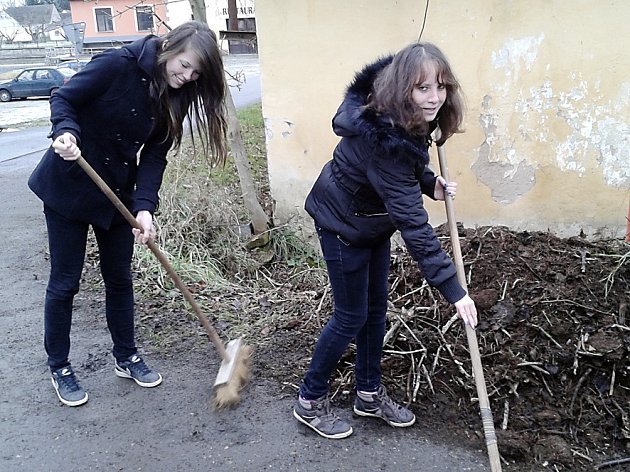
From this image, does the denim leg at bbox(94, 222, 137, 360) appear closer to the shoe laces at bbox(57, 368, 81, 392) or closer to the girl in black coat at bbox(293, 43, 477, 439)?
the shoe laces at bbox(57, 368, 81, 392)

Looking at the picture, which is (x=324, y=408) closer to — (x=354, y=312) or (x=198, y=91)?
(x=354, y=312)

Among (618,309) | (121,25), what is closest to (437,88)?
(618,309)

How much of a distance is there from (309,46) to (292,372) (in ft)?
9.13

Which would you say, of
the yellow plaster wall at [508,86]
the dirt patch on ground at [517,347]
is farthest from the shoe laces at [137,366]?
the yellow plaster wall at [508,86]

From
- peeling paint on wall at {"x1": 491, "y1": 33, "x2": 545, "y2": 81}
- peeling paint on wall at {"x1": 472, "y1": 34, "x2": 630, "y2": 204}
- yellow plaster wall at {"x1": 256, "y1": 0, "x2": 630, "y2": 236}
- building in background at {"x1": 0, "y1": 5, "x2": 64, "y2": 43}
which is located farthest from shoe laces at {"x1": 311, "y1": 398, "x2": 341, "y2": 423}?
building in background at {"x1": 0, "y1": 5, "x2": 64, "y2": 43}

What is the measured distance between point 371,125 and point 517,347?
1595 mm

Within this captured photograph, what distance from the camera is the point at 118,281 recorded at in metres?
3.26

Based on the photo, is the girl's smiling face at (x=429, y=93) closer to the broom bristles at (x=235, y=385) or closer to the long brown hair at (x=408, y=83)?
the long brown hair at (x=408, y=83)

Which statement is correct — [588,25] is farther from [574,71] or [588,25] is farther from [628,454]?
[628,454]

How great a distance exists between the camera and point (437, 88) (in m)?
2.38

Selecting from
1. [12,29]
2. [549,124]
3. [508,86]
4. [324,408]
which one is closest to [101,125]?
[324,408]

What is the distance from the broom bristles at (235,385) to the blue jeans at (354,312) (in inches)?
16.1

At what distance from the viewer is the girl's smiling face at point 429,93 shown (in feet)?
7.63

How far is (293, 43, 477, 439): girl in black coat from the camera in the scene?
235 cm
